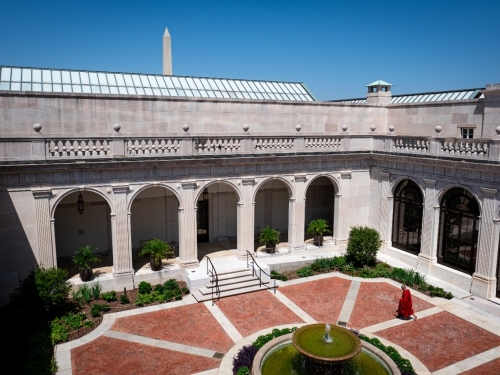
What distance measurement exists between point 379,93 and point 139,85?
13737 mm

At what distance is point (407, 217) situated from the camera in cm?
2270

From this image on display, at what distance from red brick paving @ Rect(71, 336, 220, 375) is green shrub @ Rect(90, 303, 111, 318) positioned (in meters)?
1.90

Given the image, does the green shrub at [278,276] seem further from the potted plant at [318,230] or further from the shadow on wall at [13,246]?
the shadow on wall at [13,246]

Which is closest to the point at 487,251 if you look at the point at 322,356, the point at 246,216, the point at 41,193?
the point at 322,356

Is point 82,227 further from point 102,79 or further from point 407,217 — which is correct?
point 407,217

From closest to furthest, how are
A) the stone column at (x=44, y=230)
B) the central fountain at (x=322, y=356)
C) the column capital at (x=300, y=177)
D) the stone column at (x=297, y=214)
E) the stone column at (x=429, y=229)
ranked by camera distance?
1. the central fountain at (x=322, y=356)
2. the stone column at (x=44, y=230)
3. the stone column at (x=429, y=229)
4. the column capital at (x=300, y=177)
5. the stone column at (x=297, y=214)

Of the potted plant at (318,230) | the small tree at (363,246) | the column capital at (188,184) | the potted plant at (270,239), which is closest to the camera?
the column capital at (188,184)

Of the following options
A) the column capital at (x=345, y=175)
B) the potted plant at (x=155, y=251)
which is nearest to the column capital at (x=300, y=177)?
the column capital at (x=345, y=175)

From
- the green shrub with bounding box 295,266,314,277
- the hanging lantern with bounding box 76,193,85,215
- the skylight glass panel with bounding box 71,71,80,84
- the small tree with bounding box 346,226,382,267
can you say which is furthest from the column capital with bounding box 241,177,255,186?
the skylight glass panel with bounding box 71,71,80,84

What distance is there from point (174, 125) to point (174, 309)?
355 inches

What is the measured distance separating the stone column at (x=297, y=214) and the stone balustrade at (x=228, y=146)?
173 cm

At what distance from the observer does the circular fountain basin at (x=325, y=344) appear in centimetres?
1225

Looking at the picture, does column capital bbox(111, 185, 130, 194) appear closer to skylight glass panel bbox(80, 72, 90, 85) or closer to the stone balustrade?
the stone balustrade

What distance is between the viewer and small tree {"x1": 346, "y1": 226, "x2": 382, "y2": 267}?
21953 millimetres
